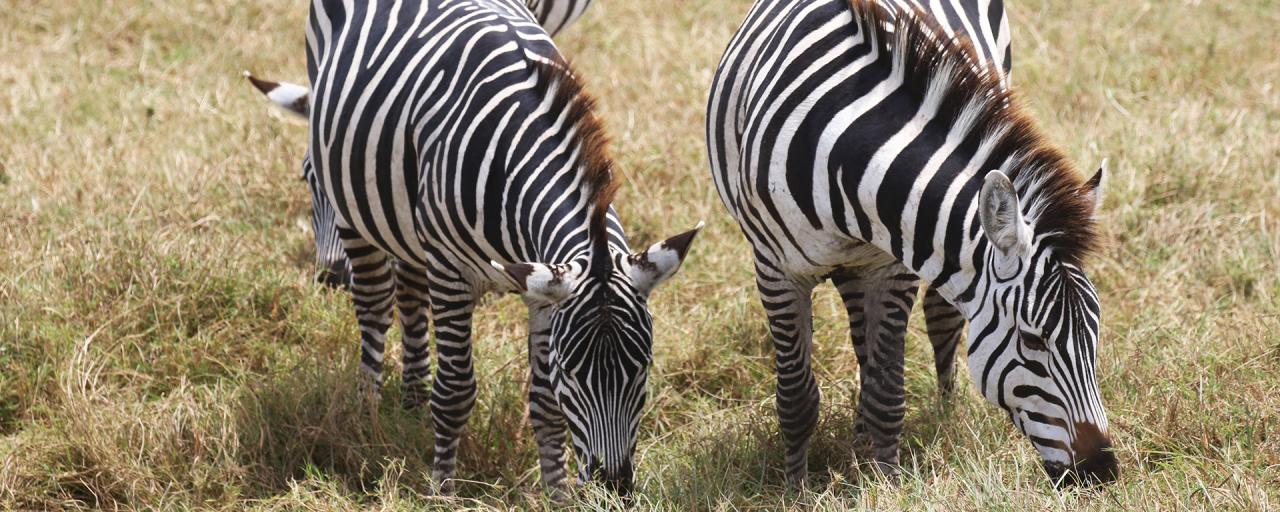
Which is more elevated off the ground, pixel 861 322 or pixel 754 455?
pixel 861 322

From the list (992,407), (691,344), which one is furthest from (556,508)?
(992,407)

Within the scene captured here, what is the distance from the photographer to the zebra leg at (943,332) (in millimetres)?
5703

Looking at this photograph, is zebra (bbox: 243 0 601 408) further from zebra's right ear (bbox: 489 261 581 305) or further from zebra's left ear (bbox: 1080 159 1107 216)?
zebra's left ear (bbox: 1080 159 1107 216)

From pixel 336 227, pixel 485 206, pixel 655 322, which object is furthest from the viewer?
pixel 336 227

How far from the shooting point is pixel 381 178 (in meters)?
5.43

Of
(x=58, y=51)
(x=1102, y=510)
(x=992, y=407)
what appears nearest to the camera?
(x=1102, y=510)

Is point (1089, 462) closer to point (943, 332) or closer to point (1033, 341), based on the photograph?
point (1033, 341)

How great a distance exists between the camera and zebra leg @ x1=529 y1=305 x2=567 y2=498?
5203 mm

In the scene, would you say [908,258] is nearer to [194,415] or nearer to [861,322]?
[861,322]

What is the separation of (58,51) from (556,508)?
6.87 m

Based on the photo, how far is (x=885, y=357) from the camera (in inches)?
206

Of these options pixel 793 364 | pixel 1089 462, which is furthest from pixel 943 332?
pixel 1089 462

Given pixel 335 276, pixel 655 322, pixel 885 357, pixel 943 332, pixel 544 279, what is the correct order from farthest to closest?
pixel 335 276
pixel 655 322
pixel 943 332
pixel 885 357
pixel 544 279

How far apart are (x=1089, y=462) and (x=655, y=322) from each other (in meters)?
2.75
